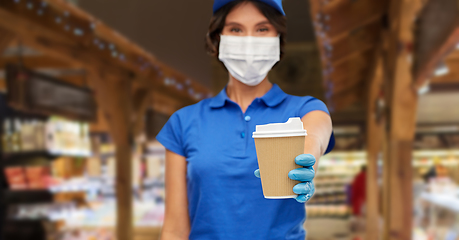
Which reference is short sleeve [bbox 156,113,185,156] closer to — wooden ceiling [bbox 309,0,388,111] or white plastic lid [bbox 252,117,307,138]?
white plastic lid [bbox 252,117,307,138]

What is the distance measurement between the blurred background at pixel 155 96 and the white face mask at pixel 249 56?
51.0 inches

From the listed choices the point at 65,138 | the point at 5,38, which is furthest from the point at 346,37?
the point at 65,138

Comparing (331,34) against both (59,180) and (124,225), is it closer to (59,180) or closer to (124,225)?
(124,225)

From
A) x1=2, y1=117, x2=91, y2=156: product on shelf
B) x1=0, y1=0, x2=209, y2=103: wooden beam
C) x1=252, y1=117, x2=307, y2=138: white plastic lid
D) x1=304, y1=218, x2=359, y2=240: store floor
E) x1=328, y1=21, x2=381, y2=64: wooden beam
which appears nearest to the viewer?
x1=252, y1=117, x2=307, y2=138: white plastic lid

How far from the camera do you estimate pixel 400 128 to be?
12.4 feet

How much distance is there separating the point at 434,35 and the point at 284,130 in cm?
217

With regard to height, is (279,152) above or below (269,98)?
below

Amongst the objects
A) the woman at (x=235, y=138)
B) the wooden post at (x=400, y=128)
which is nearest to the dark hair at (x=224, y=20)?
the woman at (x=235, y=138)

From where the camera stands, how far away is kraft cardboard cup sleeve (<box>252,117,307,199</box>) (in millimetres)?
982

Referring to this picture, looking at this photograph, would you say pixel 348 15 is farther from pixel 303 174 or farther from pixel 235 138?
pixel 303 174


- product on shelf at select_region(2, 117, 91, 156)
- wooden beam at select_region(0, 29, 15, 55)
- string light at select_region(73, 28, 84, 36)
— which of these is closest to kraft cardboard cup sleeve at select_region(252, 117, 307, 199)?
wooden beam at select_region(0, 29, 15, 55)

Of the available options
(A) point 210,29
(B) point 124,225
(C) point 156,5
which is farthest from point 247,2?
(B) point 124,225

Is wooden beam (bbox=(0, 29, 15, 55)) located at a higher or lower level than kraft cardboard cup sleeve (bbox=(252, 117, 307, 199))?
higher

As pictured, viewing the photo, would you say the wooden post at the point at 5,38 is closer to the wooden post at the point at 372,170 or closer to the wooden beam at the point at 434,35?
the wooden beam at the point at 434,35
